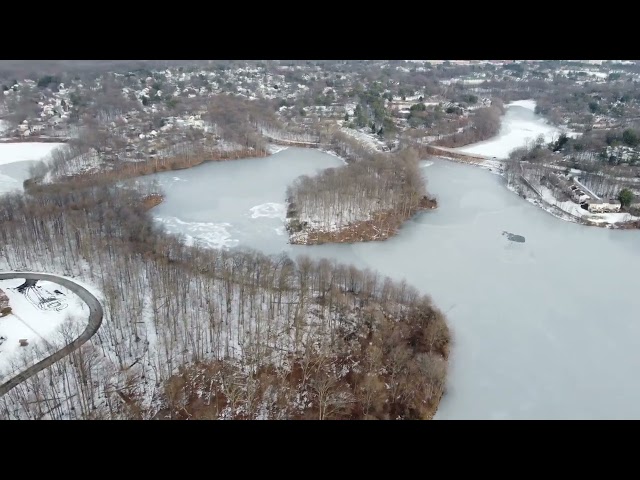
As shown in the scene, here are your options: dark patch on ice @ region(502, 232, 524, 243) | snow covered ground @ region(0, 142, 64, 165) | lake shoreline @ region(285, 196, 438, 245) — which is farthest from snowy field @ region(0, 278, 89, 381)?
snow covered ground @ region(0, 142, 64, 165)

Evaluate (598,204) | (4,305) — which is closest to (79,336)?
(4,305)

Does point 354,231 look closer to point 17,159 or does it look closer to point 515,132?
point 17,159

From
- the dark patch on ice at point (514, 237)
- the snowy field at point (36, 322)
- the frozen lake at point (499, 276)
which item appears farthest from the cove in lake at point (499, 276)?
the snowy field at point (36, 322)

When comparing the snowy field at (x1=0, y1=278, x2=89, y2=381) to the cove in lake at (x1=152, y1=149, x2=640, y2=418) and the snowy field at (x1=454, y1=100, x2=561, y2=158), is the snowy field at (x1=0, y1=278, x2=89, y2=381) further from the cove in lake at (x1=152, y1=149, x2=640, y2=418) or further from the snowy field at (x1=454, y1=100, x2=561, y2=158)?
the snowy field at (x1=454, y1=100, x2=561, y2=158)

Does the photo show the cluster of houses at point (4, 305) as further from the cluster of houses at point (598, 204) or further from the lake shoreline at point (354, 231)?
the cluster of houses at point (598, 204)
